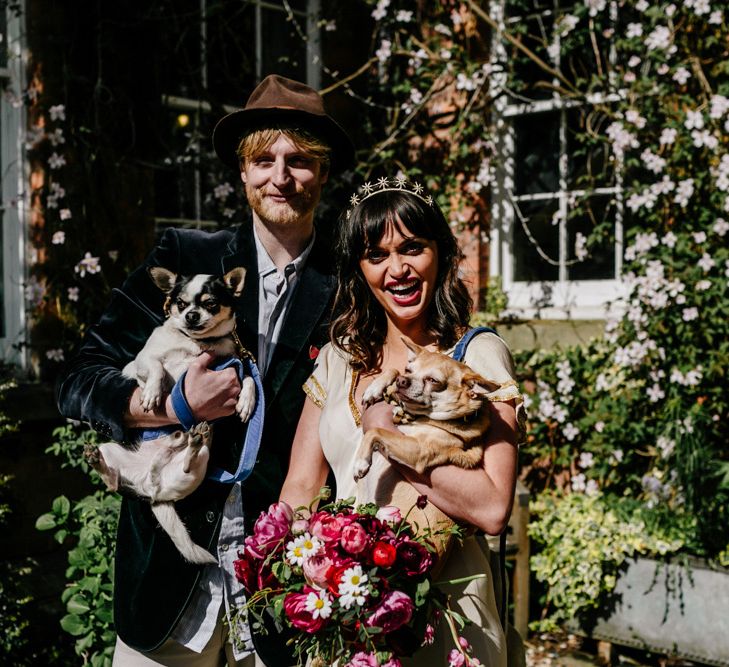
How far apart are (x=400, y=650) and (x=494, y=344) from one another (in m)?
0.90

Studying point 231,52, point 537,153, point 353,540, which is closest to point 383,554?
point 353,540

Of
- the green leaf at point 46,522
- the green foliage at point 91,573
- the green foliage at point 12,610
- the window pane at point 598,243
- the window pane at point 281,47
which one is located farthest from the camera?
the window pane at point 281,47

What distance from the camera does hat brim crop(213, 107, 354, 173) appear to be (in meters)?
2.74

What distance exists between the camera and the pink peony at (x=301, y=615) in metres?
1.82

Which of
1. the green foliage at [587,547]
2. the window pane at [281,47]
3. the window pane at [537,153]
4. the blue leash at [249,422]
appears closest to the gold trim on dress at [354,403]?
the blue leash at [249,422]

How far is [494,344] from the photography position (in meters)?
2.37

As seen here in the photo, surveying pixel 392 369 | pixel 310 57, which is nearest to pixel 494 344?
pixel 392 369

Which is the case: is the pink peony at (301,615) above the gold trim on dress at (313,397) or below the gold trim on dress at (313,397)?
below

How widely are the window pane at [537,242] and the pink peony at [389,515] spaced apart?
15.7ft

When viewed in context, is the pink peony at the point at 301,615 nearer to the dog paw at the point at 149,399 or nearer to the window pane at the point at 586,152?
the dog paw at the point at 149,399

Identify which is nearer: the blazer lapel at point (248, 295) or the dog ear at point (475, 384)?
the dog ear at point (475, 384)

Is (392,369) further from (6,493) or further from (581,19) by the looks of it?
(581,19)

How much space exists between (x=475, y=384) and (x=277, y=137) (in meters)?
1.14

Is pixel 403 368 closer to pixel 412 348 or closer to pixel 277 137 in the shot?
pixel 412 348
